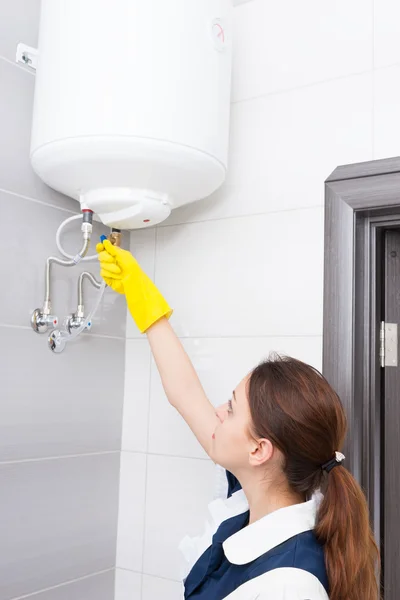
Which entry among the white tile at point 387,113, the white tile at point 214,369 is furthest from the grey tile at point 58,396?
the white tile at point 387,113

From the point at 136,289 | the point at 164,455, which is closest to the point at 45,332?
the point at 136,289

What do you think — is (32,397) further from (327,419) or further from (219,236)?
(327,419)

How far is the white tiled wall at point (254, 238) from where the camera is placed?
1.65 m

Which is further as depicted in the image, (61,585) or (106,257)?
(61,585)

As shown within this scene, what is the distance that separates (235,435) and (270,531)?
0.57 feet

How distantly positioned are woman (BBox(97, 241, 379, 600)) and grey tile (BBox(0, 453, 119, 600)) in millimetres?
471

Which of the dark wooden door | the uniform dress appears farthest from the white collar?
the dark wooden door

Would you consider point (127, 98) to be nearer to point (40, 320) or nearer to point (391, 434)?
point (40, 320)

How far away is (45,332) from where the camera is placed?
1683 millimetres

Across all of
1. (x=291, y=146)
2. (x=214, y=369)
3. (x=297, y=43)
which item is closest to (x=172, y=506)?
(x=214, y=369)

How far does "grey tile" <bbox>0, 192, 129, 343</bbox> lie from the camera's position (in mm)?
1598

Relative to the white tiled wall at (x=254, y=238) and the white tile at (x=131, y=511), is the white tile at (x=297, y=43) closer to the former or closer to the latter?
the white tiled wall at (x=254, y=238)

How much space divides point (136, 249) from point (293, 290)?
50cm

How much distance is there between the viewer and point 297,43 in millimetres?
1758
